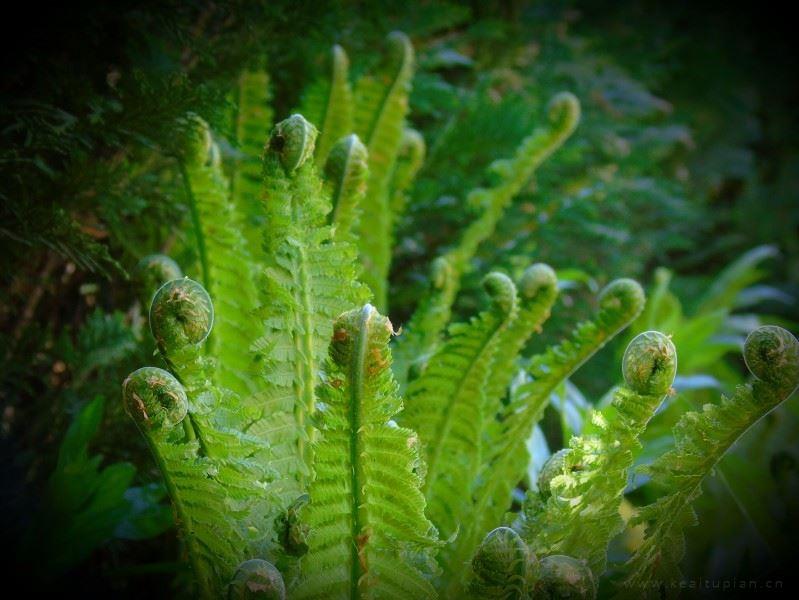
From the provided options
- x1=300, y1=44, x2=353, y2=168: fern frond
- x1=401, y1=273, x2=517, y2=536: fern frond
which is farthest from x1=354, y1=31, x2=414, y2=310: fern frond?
x1=401, y1=273, x2=517, y2=536: fern frond

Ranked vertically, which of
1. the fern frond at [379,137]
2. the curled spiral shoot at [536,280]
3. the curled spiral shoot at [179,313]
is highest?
the fern frond at [379,137]

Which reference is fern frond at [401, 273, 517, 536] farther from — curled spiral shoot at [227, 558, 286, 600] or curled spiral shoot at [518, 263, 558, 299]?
curled spiral shoot at [227, 558, 286, 600]

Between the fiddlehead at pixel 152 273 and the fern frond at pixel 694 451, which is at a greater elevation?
the fiddlehead at pixel 152 273

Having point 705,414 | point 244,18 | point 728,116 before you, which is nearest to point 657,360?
point 705,414

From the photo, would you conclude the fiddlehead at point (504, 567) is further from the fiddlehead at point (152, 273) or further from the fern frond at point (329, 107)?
the fern frond at point (329, 107)

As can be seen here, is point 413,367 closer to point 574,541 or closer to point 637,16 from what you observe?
point 574,541

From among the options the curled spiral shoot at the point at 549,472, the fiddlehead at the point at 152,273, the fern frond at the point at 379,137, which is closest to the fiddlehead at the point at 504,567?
the curled spiral shoot at the point at 549,472

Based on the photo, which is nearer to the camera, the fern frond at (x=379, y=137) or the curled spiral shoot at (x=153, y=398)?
the curled spiral shoot at (x=153, y=398)
